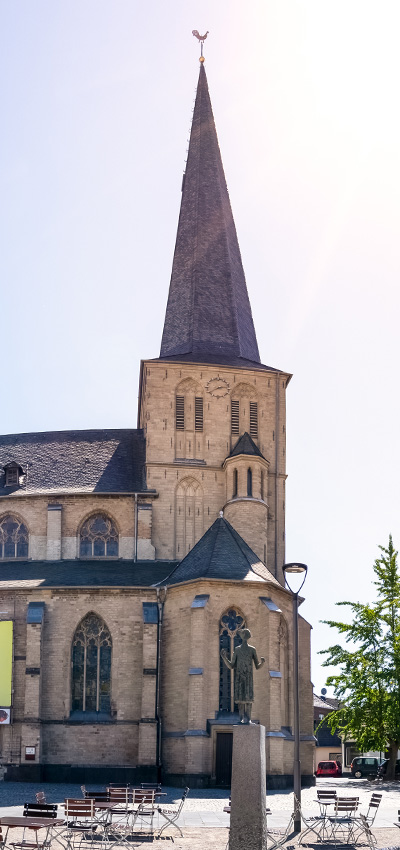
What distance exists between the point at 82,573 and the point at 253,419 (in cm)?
1071

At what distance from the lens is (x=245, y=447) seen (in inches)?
1699

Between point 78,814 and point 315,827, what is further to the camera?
point 315,827

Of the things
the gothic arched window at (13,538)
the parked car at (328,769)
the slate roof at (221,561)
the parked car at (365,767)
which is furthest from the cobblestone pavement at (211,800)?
the parked car at (328,769)

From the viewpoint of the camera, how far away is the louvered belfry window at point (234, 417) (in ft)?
146

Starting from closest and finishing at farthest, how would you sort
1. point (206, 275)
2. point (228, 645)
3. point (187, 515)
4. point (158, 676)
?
point (228, 645), point (158, 676), point (187, 515), point (206, 275)

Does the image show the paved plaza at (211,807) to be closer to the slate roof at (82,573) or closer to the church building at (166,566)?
the church building at (166,566)

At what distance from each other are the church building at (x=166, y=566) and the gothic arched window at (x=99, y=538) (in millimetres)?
62

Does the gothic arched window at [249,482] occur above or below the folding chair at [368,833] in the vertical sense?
above

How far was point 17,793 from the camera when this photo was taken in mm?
30203

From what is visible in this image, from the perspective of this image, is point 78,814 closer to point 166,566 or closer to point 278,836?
point 278,836

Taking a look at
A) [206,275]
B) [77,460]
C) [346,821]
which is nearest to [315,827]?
[346,821]

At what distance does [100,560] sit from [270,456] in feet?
29.7

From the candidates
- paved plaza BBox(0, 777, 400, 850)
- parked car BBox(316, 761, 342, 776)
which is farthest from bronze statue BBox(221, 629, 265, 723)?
parked car BBox(316, 761, 342, 776)

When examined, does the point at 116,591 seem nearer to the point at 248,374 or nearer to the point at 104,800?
the point at 248,374
